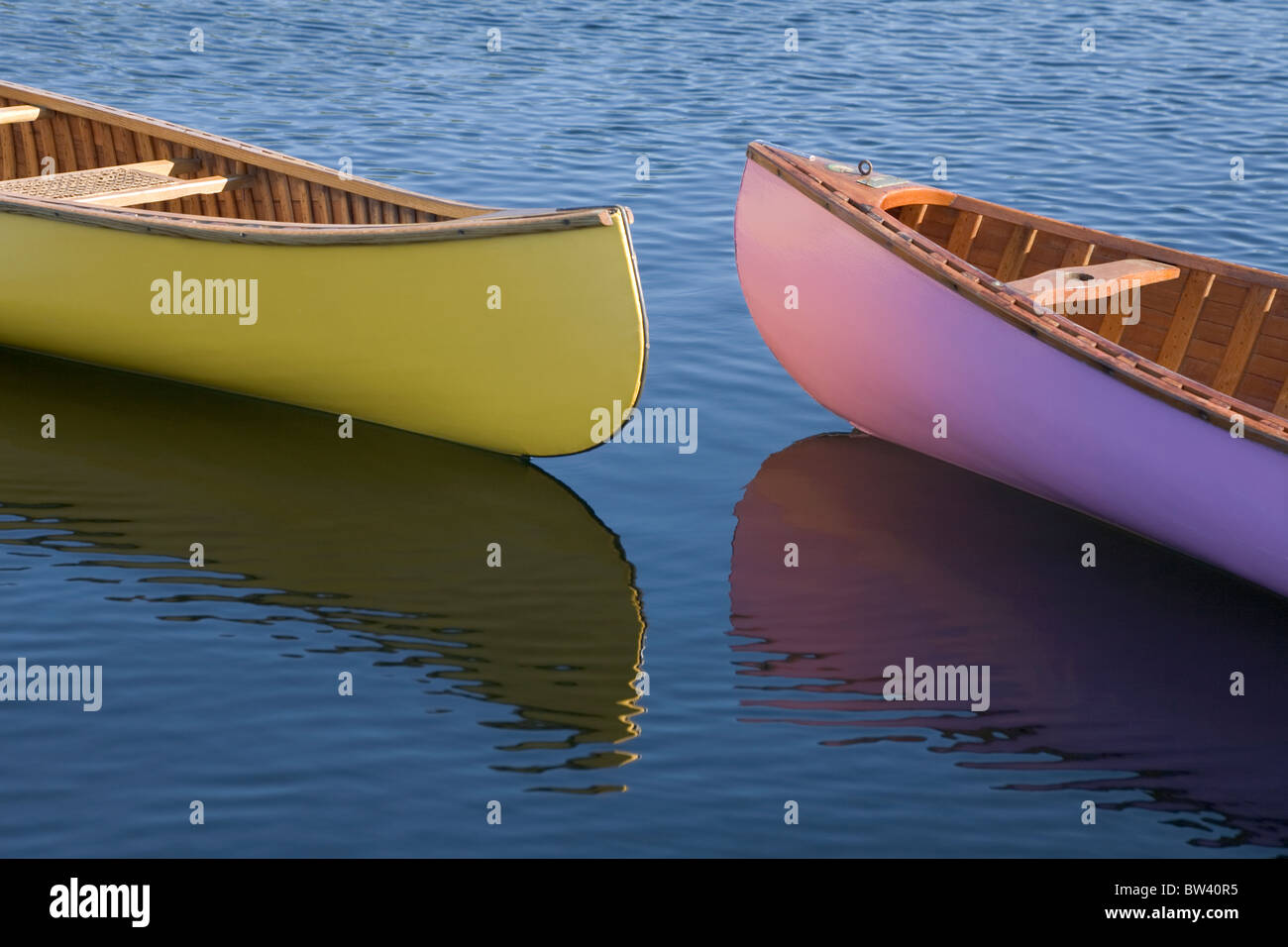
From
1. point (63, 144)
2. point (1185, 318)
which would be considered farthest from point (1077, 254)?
point (63, 144)

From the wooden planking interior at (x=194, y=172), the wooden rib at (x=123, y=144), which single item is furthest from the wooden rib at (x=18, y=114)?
the wooden rib at (x=123, y=144)

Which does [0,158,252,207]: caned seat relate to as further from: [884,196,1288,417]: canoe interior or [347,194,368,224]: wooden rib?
[884,196,1288,417]: canoe interior

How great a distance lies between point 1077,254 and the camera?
9930 millimetres

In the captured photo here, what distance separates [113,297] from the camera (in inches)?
388

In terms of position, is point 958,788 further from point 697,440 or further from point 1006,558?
point 697,440

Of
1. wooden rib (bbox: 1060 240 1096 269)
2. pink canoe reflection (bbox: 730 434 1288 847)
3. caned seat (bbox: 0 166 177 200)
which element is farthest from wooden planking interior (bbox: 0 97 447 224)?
wooden rib (bbox: 1060 240 1096 269)

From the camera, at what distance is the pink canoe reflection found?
6840 mm

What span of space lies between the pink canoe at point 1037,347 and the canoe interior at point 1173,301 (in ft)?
0.04

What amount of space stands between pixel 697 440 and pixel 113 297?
12.4 feet

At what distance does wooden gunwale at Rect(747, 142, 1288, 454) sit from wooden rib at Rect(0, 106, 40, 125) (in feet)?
19.6

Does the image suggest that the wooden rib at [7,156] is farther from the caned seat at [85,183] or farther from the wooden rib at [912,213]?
the wooden rib at [912,213]

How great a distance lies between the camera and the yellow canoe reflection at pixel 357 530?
293 inches

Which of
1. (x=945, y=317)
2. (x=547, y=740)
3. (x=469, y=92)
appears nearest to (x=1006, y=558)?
(x=945, y=317)

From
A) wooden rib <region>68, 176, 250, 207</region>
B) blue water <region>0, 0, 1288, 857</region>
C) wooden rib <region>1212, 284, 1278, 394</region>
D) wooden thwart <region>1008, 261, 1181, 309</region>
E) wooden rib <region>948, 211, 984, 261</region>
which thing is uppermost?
wooden rib <region>68, 176, 250, 207</region>
